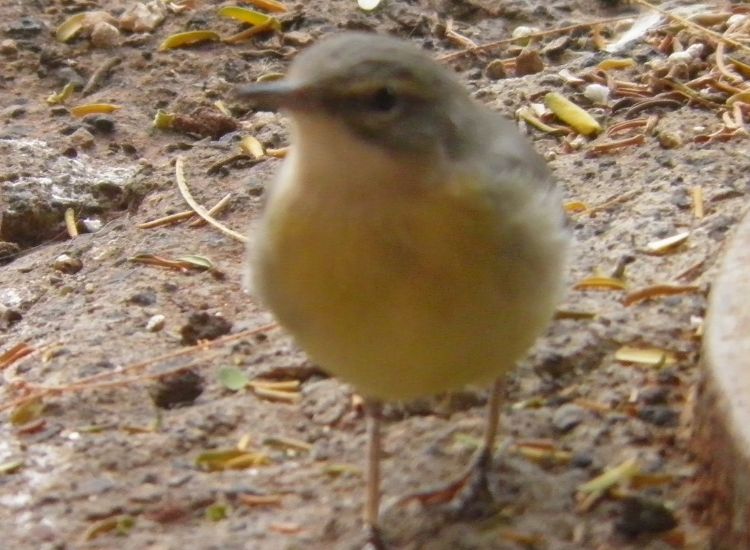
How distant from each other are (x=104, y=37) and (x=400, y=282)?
3.19 m

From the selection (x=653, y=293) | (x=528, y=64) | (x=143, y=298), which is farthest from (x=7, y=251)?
(x=653, y=293)

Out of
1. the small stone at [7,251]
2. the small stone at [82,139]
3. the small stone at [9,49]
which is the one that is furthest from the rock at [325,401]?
the small stone at [9,49]

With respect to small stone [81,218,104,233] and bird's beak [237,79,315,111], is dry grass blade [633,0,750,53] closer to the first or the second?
small stone [81,218,104,233]

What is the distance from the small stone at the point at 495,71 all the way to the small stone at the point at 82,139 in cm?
152

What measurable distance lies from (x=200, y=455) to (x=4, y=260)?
157cm

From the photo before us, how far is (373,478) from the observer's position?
2.63 meters

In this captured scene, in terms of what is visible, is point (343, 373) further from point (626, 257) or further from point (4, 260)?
point (4, 260)

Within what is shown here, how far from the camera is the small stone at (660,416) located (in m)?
2.85

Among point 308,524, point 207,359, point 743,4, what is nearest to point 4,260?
point 207,359

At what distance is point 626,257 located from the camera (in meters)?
3.44

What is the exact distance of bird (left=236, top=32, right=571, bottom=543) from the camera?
2.23m

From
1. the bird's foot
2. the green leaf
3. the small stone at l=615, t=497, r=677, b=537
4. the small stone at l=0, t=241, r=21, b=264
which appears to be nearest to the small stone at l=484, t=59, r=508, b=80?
the small stone at l=0, t=241, r=21, b=264

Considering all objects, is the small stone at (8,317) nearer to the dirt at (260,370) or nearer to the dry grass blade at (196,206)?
the dirt at (260,370)

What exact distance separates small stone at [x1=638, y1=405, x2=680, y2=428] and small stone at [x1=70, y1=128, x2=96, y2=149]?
2.41 m
